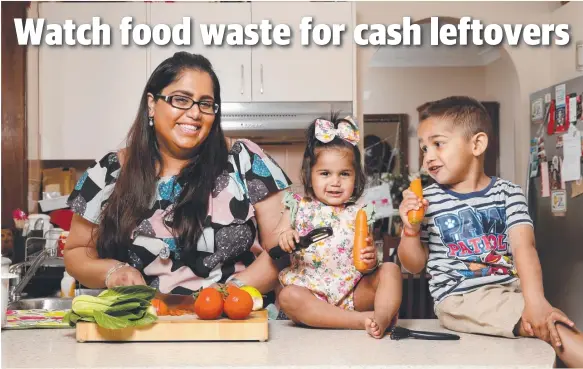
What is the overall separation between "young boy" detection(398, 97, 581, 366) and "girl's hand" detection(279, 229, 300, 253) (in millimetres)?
224

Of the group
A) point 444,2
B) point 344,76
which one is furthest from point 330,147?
point 444,2

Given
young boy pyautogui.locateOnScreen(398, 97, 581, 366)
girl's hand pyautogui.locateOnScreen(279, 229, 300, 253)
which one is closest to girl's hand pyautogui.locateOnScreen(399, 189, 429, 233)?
young boy pyautogui.locateOnScreen(398, 97, 581, 366)

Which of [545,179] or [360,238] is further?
[545,179]

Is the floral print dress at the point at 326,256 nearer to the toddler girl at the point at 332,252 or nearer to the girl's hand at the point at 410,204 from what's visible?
the toddler girl at the point at 332,252

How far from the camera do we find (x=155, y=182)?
5.74 ft

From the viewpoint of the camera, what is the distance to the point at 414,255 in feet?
4.85

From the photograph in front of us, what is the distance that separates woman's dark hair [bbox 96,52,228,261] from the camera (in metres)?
1.70

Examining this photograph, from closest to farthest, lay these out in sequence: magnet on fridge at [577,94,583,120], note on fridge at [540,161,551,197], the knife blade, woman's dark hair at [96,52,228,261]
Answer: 1. the knife blade
2. woman's dark hair at [96,52,228,261]
3. magnet on fridge at [577,94,583,120]
4. note on fridge at [540,161,551,197]

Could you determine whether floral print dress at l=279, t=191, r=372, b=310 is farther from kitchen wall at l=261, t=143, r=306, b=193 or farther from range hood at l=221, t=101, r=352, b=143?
kitchen wall at l=261, t=143, r=306, b=193

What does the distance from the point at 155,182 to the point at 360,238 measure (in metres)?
0.60

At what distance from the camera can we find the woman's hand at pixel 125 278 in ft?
5.02

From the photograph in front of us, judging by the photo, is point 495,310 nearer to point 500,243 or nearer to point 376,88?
point 500,243

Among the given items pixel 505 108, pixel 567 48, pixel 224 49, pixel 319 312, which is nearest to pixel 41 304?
pixel 319 312

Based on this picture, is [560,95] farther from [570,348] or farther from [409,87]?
[409,87]
